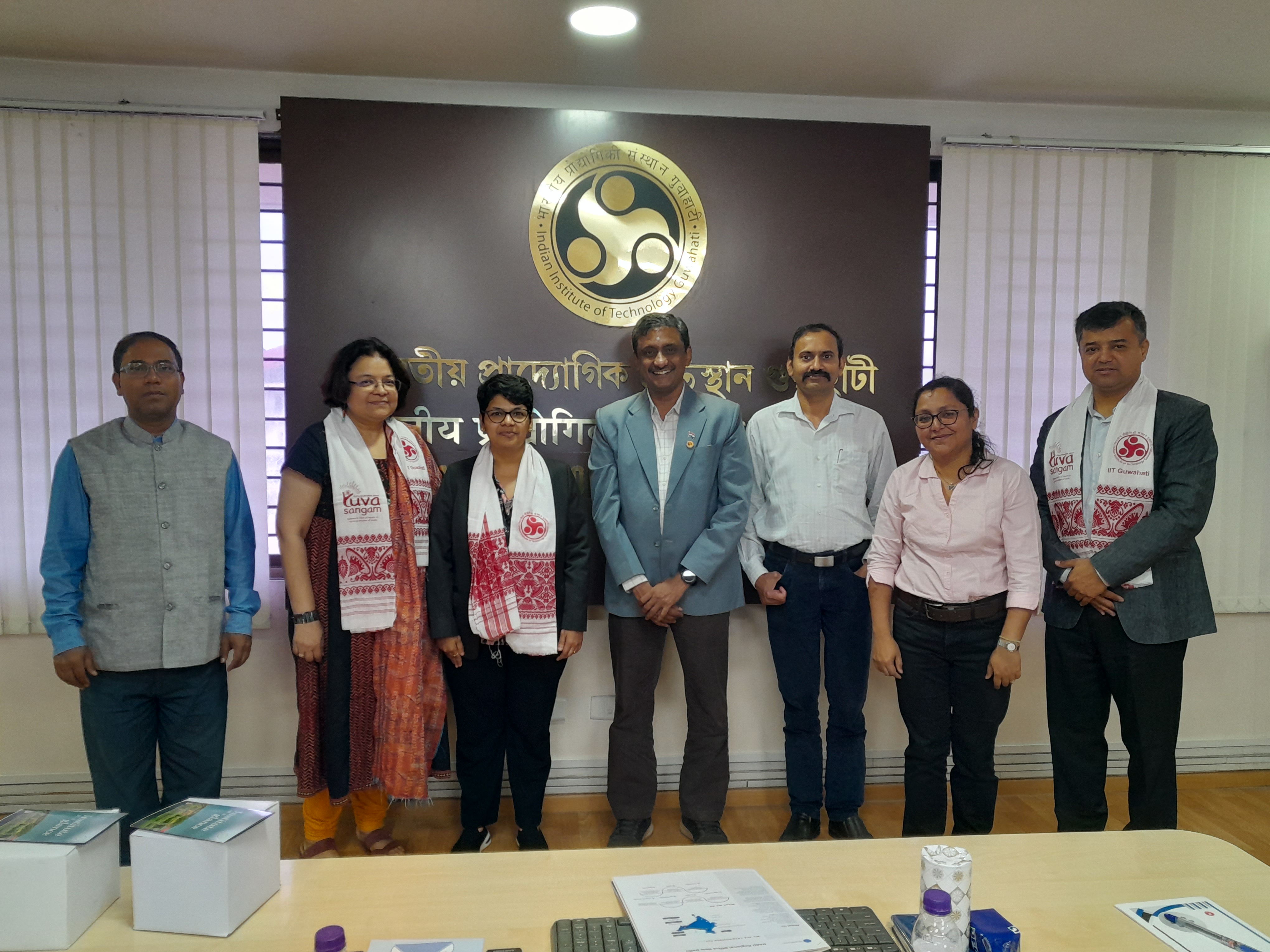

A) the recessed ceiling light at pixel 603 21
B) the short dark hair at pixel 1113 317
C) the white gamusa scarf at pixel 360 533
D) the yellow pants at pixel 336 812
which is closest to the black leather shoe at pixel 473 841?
the yellow pants at pixel 336 812

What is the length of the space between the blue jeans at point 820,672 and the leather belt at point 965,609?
42 cm

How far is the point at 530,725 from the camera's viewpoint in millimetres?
2717

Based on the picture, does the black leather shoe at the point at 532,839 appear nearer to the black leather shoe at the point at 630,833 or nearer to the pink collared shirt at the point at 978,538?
the black leather shoe at the point at 630,833

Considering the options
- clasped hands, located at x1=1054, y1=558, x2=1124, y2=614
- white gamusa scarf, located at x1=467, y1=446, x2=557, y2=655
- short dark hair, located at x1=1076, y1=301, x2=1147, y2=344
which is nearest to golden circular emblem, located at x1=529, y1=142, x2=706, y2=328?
white gamusa scarf, located at x1=467, y1=446, x2=557, y2=655

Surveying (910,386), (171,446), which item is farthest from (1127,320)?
(171,446)

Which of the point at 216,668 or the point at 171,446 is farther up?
the point at 171,446

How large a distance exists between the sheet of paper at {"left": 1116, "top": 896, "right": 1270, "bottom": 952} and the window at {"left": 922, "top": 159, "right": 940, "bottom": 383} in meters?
2.35

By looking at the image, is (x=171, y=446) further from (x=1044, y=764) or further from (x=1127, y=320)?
(x=1044, y=764)

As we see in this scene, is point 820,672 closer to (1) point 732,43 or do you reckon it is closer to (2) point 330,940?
(2) point 330,940

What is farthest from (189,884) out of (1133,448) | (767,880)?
(1133,448)

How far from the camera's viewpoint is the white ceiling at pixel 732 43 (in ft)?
8.27

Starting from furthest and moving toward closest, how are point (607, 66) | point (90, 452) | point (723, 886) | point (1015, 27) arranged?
point (607, 66) → point (1015, 27) → point (90, 452) → point (723, 886)

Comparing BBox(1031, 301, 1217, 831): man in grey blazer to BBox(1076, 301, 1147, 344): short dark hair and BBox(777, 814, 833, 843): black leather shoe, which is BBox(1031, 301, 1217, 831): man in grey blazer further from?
BBox(777, 814, 833, 843): black leather shoe

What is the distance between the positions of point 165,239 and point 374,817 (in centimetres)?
220
